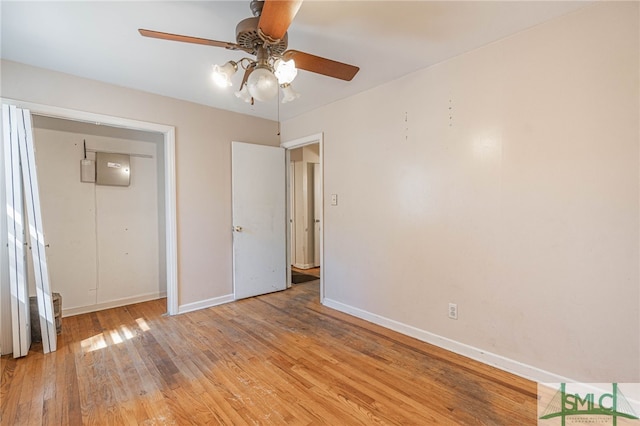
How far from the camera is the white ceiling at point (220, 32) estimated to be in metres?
1.73

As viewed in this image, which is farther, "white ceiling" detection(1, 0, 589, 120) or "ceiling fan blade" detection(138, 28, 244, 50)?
"white ceiling" detection(1, 0, 589, 120)

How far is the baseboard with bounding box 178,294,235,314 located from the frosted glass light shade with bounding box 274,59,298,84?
9.27 ft

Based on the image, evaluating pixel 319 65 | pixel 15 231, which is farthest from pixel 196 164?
pixel 319 65

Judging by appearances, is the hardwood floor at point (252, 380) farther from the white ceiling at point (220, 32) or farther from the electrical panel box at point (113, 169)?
the white ceiling at point (220, 32)

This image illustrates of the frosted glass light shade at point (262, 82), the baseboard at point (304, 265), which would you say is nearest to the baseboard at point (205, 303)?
the baseboard at point (304, 265)

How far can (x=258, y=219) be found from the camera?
384cm

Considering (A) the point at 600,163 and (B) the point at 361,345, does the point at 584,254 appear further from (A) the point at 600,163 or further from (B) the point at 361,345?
(B) the point at 361,345

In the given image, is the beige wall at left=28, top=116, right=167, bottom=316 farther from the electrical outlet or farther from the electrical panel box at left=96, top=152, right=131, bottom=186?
the electrical outlet

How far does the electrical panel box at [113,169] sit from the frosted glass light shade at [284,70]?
2.96 metres

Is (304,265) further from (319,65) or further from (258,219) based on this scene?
(319,65)

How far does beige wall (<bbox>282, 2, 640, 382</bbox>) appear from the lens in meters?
1.69

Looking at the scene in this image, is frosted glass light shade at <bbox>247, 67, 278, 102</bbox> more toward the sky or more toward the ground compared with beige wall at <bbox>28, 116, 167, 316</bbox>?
more toward the sky

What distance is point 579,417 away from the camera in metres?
1.66

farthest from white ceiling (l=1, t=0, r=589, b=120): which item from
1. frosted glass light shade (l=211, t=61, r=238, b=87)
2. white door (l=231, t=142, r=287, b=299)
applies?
white door (l=231, t=142, r=287, b=299)
